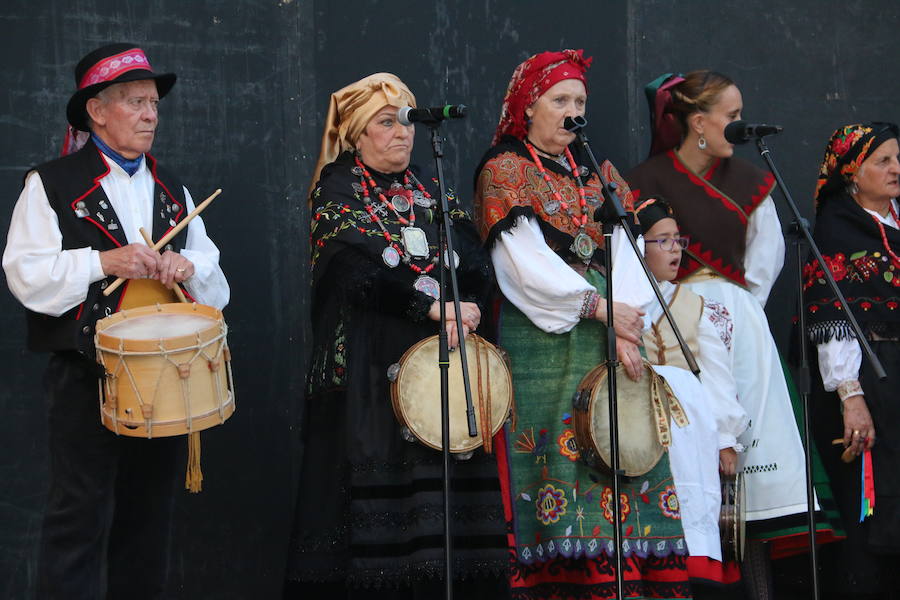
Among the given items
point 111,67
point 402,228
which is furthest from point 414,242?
point 111,67

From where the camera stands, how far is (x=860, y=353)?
208 inches

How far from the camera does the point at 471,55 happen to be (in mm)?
5812

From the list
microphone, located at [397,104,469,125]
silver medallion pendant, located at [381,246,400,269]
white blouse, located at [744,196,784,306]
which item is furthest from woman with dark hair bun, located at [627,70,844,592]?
microphone, located at [397,104,469,125]

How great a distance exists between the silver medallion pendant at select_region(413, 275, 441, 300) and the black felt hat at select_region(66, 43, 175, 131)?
1100mm

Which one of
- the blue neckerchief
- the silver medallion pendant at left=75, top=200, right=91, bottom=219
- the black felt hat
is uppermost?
the black felt hat

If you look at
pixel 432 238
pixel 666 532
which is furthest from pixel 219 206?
pixel 666 532

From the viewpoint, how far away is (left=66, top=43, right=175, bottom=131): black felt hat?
430 centimetres

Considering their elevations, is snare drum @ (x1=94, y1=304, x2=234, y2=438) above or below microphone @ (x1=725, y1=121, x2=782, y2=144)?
below

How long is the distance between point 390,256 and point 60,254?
108 centimetres

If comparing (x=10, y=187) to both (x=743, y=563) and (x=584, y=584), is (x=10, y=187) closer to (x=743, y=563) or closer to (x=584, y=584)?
(x=584, y=584)

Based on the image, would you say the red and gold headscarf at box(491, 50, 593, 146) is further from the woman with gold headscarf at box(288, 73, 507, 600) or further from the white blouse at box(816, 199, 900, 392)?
the white blouse at box(816, 199, 900, 392)

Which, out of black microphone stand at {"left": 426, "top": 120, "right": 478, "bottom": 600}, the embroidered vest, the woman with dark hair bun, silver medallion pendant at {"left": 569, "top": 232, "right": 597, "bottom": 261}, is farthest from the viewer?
the woman with dark hair bun

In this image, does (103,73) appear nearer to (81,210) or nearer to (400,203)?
(81,210)

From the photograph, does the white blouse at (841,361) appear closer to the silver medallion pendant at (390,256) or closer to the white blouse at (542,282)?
the white blouse at (542,282)
